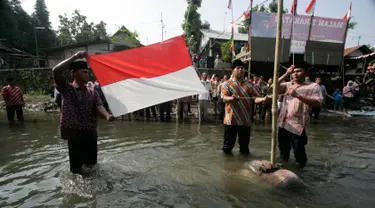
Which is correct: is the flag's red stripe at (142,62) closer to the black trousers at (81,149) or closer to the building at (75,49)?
the black trousers at (81,149)

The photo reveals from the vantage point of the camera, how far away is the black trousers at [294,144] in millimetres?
4121

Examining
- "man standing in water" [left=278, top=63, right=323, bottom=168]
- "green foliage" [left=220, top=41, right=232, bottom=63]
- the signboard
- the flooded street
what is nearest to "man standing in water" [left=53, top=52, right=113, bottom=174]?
the flooded street

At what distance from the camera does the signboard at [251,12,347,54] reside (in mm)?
12625

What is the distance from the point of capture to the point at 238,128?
14.9 feet

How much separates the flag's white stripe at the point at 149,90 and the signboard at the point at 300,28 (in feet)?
31.7

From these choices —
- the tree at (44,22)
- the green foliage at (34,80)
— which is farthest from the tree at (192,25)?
the tree at (44,22)

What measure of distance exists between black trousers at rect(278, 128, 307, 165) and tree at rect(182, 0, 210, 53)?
28610mm

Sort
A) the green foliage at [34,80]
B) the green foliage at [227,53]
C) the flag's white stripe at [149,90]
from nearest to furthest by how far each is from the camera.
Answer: the flag's white stripe at [149,90] < the green foliage at [34,80] < the green foliage at [227,53]

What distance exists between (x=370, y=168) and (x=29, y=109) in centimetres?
1679

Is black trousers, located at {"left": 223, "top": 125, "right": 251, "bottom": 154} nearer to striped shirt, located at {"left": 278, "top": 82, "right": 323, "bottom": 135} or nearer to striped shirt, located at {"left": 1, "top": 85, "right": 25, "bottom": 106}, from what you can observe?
striped shirt, located at {"left": 278, "top": 82, "right": 323, "bottom": 135}

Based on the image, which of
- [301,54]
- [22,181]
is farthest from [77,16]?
[22,181]

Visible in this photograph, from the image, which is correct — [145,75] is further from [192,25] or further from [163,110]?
[192,25]

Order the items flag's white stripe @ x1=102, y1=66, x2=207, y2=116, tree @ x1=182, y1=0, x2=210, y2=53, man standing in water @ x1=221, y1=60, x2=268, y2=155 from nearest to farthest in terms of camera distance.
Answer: flag's white stripe @ x1=102, y1=66, x2=207, y2=116, man standing in water @ x1=221, y1=60, x2=268, y2=155, tree @ x1=182, y1=0, x2=210, y2=53

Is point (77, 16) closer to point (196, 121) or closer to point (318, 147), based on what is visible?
point (196, 121)
